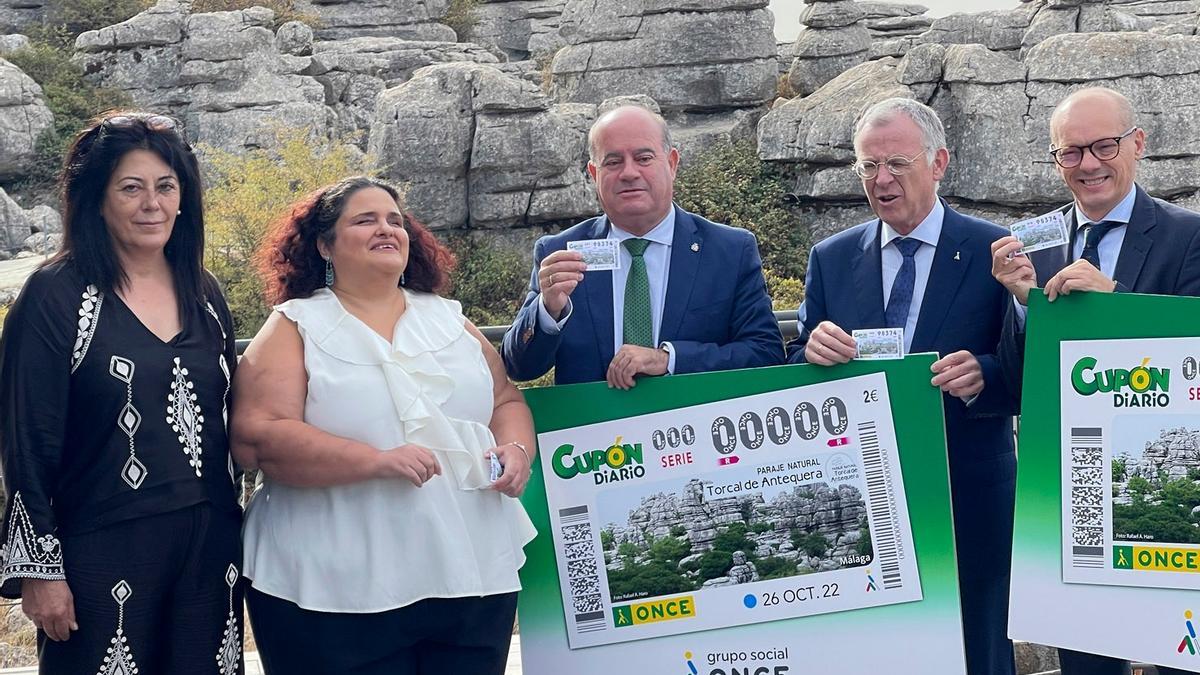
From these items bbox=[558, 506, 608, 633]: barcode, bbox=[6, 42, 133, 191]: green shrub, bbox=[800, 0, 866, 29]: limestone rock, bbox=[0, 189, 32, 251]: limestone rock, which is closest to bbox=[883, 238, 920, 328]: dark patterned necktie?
bbox=[558, 506, 608, 633]: barcode

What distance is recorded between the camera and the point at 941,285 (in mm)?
3768

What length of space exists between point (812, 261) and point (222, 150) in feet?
76.7

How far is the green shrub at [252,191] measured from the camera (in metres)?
21.0

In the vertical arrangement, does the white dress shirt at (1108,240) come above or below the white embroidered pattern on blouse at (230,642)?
above

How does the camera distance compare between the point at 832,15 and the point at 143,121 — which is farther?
the point at 832,15

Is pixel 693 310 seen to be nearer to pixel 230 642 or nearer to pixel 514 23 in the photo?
pixel 230 642

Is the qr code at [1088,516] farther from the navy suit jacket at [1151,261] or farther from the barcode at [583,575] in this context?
the barcode at [583,575]

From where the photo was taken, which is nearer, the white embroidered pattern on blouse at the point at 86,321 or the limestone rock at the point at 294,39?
the white embroidered pattern on blouse at the point at 86,321

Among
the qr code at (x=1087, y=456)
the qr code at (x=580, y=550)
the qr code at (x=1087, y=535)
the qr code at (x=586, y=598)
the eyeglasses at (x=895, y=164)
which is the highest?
the eyeglasses at (x=895, y=164)

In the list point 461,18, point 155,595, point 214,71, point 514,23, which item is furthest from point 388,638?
point 514,23

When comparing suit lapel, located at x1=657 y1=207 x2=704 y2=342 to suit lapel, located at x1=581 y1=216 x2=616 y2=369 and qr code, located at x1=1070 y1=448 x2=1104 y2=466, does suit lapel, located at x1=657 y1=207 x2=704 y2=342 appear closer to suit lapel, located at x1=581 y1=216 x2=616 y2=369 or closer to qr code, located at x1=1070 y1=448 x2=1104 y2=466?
suit lapel, located at x1=581 y1=216 x2=616 y2=369

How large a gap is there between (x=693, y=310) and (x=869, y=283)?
0.52 meters

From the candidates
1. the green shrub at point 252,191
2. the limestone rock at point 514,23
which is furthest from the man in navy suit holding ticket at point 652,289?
the limestone rock at point 514,23

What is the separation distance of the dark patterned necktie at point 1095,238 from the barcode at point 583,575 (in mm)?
1600
